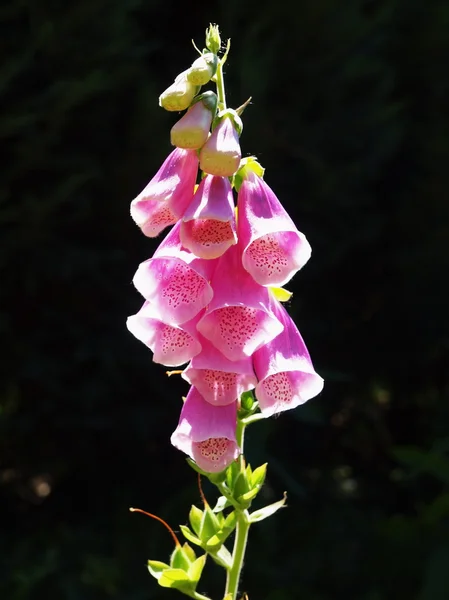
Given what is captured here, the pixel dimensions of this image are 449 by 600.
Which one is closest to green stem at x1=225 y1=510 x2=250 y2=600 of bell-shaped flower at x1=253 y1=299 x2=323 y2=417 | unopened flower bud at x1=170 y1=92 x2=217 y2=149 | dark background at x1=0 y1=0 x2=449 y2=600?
bell-shaped flower at x1=253 y1=299 x2=323 y2=417

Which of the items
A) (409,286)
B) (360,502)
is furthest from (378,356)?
(360,502)

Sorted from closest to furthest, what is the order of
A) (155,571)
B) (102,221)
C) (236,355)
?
(236,355) → (155,571) → (102,221)

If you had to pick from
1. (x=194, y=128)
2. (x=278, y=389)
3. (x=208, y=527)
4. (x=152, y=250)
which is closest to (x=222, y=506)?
(x=208, y=527)

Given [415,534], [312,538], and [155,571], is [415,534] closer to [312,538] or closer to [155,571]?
[312,538]

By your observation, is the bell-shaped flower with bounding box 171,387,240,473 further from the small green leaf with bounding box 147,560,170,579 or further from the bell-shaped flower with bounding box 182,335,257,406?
the small green leaf with bounding box 147,560,170,579

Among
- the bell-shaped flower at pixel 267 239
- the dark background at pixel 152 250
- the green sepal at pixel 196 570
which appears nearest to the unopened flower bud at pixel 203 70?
the bell-shaped flower at pixel 267 239

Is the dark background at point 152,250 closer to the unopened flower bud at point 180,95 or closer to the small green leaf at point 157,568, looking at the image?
the small green leaf at point 157,568

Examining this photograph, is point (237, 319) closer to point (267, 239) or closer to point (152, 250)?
point (267, 239)
